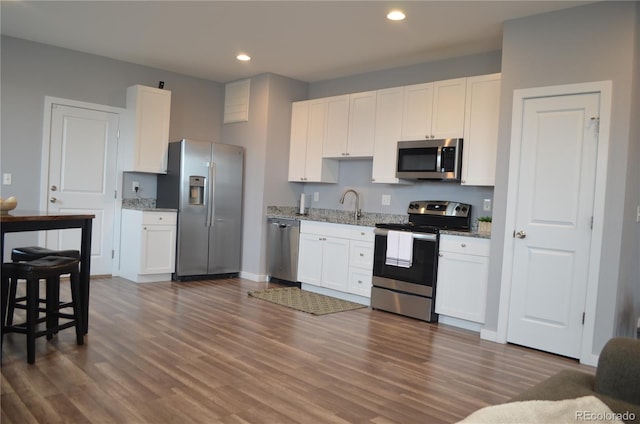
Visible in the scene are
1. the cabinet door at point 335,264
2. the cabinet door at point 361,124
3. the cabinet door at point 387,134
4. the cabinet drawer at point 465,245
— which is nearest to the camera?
the cabinet drawer at point 465,245

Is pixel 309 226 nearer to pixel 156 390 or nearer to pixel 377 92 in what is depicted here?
pixel 377 92

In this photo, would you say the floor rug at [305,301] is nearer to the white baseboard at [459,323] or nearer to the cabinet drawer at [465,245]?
the white baseboard at [459,323]

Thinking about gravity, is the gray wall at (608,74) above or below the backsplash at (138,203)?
above

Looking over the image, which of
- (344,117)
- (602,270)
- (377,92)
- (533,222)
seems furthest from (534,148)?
(344,117)

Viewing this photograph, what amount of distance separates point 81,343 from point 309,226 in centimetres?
Result: 289

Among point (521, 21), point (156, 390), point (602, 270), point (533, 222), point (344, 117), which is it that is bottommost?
point (156, 390)

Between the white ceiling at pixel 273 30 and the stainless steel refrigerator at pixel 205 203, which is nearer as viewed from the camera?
the white ceiling at pixel 273 30

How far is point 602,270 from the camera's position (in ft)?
11.3

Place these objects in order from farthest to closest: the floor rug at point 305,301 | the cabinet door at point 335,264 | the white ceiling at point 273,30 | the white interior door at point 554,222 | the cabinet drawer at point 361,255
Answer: the cabinet door at point 335,264
the cabinet drawer at point 361,255
the floor rug at point 305,301
the white ceiling at point 273,30
the white interior door at point 554,222

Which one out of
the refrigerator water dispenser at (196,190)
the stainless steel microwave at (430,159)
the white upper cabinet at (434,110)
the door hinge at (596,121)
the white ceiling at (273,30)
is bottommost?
the refrigerator water dispenser at (196,190)

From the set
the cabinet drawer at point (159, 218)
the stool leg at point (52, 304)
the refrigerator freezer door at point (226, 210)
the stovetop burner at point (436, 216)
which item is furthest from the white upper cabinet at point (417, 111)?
the stool leg at point (52, 304)

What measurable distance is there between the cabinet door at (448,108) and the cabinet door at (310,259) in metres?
1.81

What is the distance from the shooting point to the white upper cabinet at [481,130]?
14.2 feet

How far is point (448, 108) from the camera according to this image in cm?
467
